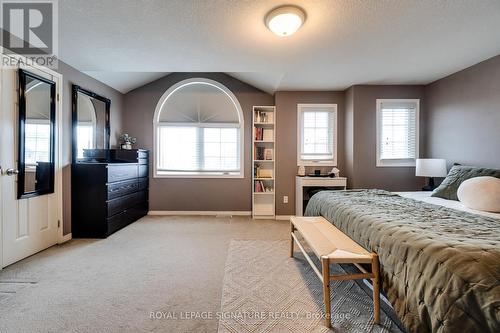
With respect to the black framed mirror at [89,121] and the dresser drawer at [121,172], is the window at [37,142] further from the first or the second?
the dresser drawer at [121,172]

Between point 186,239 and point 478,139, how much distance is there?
4.17 meters

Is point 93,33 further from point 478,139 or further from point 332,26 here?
point 478,139

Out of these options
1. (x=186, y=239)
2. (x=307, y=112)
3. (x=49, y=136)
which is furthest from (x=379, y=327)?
(x=49, y=136)

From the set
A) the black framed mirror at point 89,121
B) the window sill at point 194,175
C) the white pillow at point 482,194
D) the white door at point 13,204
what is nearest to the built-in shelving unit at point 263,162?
the window sill at point 194,175

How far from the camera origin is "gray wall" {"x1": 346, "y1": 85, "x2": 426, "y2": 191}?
4.04m

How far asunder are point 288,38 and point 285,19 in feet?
1.70

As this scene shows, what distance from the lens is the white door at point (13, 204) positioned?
2383mm

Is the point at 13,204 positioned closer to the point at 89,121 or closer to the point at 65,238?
the point at 65,238

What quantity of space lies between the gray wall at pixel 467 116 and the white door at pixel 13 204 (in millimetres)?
5573

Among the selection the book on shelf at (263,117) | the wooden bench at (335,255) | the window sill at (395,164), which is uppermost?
the book on shelf at (263,117)

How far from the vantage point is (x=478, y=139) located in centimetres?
307

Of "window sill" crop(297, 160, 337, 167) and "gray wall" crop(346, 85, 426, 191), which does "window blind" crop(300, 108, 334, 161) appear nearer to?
"window sill" crop(297, 160, 337, 167)

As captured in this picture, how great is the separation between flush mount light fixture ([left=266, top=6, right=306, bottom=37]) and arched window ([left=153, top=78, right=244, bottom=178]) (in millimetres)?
2656

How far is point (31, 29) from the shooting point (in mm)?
2344
